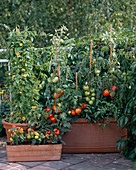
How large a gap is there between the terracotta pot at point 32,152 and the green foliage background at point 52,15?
342cm

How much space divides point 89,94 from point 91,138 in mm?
493

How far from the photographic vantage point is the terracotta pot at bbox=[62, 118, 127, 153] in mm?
3104

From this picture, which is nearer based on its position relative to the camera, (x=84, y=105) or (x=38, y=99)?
(x=84, y=105)

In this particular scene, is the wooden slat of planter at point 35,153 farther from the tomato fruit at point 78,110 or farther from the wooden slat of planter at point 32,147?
the tomato fruit at point 78,110

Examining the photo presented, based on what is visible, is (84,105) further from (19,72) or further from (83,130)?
(19,72)

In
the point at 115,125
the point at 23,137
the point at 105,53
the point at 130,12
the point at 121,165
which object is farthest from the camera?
the point at 130,12

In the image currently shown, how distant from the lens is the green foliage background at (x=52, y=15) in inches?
233

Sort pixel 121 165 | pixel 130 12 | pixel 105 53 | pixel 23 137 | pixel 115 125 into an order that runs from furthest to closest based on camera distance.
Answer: pixel 130 12
pixel 105 53
pixel 115 125
pixel 23 137
pixel 121 165

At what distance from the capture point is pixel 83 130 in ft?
10.2

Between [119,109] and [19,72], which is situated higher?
[19,72]

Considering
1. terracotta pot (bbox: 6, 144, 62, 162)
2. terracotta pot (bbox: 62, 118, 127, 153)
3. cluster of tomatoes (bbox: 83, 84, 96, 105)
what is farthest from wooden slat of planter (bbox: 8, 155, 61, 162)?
cluster of tomatoes (bbox: 83, 84, 96, 105)

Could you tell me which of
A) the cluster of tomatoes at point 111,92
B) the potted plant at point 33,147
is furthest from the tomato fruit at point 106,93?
the potted plant at point 33,147

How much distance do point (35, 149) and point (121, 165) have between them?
87 cm

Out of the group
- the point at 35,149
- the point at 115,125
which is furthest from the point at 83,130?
the point at 35,149
